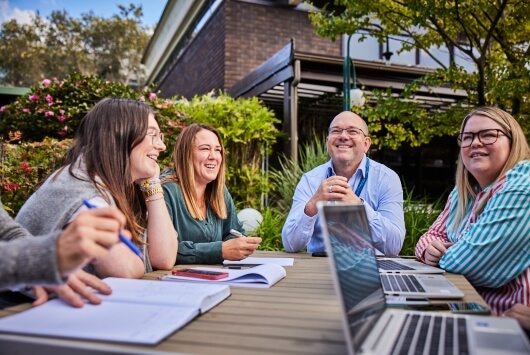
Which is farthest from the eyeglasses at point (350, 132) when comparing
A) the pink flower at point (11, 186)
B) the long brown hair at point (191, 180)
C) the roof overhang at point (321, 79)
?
the roof overhang at point (321, 79)

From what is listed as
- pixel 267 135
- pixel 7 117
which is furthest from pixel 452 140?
pixel 7 117

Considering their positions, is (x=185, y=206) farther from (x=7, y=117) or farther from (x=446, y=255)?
(x=7, y=117)

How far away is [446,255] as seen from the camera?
2031 millimetres

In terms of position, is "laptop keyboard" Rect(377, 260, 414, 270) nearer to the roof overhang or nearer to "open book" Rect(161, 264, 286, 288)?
"open book" Rect(161, 264, 286, 288)

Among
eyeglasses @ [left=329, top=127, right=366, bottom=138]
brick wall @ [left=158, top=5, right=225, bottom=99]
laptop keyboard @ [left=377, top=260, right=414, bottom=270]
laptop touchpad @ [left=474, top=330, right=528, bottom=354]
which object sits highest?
brick wall @ [left=158, top=5, right=225, bottom=99]

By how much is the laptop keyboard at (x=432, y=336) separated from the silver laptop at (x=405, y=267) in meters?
0.77

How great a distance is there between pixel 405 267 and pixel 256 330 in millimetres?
1214

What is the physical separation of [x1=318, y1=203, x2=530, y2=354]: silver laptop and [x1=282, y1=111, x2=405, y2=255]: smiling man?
122 centimetres

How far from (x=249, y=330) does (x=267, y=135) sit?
585cm

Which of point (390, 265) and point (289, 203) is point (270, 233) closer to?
point (289, 203)

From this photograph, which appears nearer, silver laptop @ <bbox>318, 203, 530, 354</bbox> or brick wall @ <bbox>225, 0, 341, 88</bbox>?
silver laptop @ <bbox>318, 203, 530, 354</bbox>

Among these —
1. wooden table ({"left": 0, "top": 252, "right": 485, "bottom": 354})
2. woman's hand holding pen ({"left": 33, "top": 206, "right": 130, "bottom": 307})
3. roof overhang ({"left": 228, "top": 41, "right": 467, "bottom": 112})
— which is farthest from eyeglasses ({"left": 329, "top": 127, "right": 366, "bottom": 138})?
roof overhang ({"left": 228, "top": 41, "right": 467, "bottom": 112})

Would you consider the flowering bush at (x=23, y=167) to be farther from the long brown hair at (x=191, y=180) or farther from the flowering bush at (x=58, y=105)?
the flowering bush at (x=58, y=105)

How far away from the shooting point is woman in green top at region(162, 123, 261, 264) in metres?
2.62
